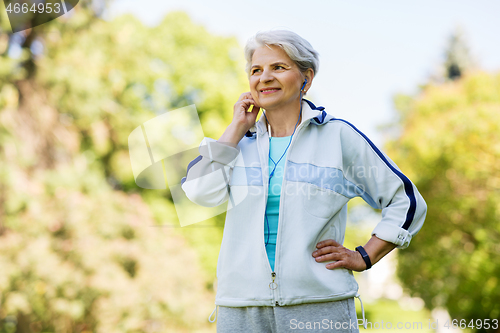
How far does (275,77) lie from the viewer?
4.76ft

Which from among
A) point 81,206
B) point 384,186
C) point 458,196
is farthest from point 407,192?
point 458,196

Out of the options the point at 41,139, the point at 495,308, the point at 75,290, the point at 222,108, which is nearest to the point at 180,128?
the point at 222,108

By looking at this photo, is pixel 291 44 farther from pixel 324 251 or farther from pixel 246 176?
pixel 324 251

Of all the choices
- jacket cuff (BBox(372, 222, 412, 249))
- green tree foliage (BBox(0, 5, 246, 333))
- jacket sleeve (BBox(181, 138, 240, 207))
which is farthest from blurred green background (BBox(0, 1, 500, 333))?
jacket cuff (BBox(372, 222, 412, 249))

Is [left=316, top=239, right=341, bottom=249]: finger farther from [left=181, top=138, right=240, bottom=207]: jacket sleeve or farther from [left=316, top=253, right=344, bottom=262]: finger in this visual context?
[left=181, top=138, right=240, bottom=207]: jacket sleeve

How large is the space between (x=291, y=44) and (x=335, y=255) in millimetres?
696

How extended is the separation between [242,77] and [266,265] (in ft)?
31.6

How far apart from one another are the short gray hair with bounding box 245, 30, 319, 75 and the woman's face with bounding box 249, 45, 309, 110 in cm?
2

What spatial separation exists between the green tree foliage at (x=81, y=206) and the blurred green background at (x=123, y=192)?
2 cm

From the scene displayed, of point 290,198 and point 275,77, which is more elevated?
point 275,77

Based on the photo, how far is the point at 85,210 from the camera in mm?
7141

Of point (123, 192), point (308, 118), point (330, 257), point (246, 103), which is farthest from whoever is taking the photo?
point (123, 192)

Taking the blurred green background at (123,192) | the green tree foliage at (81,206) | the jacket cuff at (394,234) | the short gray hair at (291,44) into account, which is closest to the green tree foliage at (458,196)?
the blurred green background at (123,192)

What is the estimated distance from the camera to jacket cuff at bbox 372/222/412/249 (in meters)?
1.36
